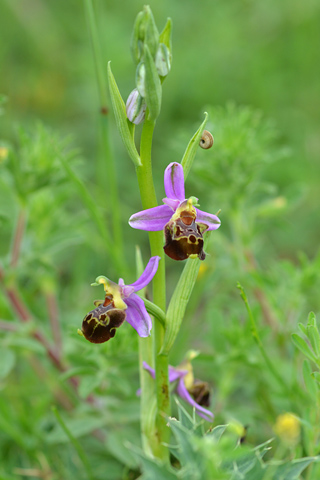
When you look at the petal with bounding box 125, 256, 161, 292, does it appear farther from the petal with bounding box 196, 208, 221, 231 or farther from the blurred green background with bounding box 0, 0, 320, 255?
the blurred green background with bounding box 0, 0, 320, 255

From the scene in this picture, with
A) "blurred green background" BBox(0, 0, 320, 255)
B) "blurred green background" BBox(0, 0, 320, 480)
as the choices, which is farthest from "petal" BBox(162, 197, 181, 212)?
"blurred green background" BBox(0, 0, 320, 255)

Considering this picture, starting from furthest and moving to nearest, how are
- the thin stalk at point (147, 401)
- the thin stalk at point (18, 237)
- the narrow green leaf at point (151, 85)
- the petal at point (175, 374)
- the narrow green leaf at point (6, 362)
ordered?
the thin stalk at point (18, 237)
the narrow green leaf at point (6, 362)
the petal at point (175, 374)
the thin stalk at point (147, 401)
the narrow green leaf at point (151, 85)

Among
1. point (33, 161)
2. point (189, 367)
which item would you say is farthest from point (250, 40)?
point (189, 367)

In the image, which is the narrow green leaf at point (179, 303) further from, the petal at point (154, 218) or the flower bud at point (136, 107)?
the flower bud at point (136, 107)

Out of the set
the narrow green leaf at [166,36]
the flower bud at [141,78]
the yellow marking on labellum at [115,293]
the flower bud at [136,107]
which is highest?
the narrow green leaf at [166,36]

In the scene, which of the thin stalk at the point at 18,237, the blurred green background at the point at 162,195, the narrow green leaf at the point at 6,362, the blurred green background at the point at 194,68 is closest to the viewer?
the narrow green leaf at the point at 6,362

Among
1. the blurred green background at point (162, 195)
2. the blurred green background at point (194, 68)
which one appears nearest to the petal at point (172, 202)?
the blurred green background at point (162, 195)

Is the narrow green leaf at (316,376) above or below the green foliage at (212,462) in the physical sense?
above

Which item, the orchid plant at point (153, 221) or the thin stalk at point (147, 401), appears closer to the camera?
the orchid plant at point (153, 221)

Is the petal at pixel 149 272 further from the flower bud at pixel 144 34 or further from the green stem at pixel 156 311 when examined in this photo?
the flower bud at pixel 144 34
